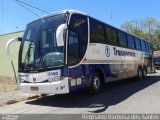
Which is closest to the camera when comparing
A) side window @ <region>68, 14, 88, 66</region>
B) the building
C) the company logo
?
side window @ <region>68, 14, 88, 66</region>

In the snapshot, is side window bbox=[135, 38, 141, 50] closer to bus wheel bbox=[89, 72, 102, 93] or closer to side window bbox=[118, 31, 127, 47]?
side window bbox=[118, 31, 127, 47]

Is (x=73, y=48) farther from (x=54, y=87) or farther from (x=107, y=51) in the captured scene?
(x=107, y=51)

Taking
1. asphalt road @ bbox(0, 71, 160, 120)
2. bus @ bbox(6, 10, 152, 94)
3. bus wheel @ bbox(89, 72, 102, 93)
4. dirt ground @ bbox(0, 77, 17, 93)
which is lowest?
asphalt road @ bbox(0, 71, 160, 120)

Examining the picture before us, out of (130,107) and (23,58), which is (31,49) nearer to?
(23,58)

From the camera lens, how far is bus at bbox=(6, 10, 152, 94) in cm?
962

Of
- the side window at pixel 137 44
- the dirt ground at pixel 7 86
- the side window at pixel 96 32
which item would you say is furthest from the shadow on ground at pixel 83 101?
the side window at pixel 137 44

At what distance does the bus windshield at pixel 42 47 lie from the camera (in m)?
9.77

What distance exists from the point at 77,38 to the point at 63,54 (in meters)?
1.21

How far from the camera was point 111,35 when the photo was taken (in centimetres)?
1435

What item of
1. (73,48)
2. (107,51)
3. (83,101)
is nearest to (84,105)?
(83,101)

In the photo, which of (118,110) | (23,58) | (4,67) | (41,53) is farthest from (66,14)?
(4,67)

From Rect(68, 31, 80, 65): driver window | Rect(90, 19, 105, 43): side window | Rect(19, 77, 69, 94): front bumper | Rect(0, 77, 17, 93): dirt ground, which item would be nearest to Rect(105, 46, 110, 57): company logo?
Rect(90, 19, 105, 43): side window

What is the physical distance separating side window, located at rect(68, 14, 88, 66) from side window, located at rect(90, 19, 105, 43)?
60cm

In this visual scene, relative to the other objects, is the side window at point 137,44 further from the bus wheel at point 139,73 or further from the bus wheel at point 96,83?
the bus wheel at point 96,83
